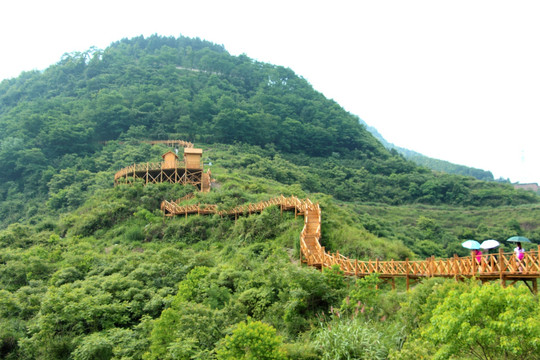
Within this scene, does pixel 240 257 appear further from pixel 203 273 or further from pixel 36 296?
pixel 36 296

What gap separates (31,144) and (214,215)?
4147cm

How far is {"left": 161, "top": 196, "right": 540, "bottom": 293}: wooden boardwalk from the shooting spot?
1288 centimetres

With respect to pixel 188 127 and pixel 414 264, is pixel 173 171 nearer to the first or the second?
pixel 188 127

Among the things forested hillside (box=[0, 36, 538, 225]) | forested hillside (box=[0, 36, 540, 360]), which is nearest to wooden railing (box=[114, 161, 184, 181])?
forested hillside (box=[0, 36, 540, 360])

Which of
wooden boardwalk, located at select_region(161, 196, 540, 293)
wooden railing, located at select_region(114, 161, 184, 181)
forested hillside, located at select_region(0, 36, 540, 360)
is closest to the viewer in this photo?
forested hillside, located at select_region(0, 36, 540, 360)

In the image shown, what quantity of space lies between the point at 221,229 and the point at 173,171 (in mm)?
12520

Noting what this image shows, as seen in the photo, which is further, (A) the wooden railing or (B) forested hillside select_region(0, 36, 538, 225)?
(B) forested hillside select_region(0, 36, 538, 225)

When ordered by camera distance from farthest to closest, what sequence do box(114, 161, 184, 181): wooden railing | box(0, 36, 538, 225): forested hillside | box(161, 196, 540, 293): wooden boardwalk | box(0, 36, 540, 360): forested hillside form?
box(0, 36, 538, 225): forested hillside
box(114, 161, 184, 181): wooden railing
box(161, 196, 540, 293): wooden boardwalk
box(0, 36, 540, 360): forested hillside

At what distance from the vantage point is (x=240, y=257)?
913 inches

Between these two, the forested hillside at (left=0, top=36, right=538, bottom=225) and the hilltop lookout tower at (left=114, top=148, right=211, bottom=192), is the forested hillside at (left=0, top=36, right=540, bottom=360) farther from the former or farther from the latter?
the hilltop lookout tower at (left=114, top=148, right=211, bottom=192)

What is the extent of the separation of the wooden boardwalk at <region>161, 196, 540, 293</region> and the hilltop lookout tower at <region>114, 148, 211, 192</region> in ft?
46.7

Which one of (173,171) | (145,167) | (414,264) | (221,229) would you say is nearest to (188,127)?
(145,167)

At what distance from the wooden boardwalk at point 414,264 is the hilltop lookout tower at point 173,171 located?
560 inches

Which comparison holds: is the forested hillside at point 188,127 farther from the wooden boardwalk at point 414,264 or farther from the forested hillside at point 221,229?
the wooden boardwalk at point 414,264
